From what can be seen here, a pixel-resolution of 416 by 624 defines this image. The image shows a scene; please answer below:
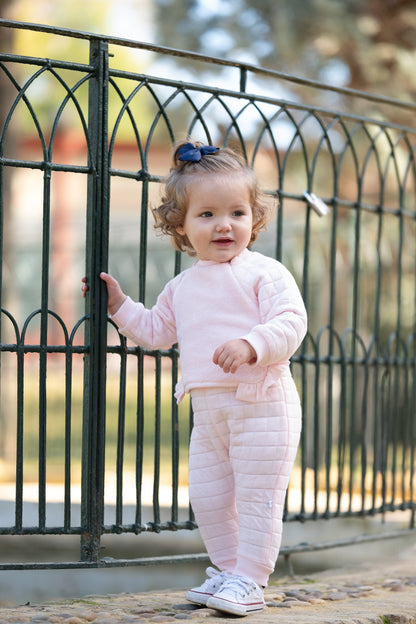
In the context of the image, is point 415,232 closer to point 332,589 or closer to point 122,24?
point 332,589

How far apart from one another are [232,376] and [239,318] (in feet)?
0.62

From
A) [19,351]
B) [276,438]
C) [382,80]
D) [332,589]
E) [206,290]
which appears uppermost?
[382,80]

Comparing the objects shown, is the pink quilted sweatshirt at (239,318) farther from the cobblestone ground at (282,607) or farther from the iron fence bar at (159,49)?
the iron fence bar at (159,49)

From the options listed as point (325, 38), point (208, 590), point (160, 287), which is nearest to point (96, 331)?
point (208, 590)

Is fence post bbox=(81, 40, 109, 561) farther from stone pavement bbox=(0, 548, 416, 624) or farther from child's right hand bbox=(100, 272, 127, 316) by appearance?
stone pavement bbox=(0, 548, 416, 624)

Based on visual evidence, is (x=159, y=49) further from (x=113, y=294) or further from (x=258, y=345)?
(x=258, y=345)

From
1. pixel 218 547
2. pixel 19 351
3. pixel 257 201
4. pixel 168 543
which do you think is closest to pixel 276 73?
pixel 257 201

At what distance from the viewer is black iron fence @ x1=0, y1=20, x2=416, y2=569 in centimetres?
362

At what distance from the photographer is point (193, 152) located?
3201 mm

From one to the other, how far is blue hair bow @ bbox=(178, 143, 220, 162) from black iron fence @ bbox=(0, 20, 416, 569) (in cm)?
46

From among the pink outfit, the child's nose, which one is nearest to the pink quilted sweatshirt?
the pink outfit

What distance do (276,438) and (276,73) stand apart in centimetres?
186

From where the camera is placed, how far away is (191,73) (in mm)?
11188

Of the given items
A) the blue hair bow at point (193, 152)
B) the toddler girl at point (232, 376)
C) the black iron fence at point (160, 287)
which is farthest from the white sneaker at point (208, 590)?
the blue hair bow at point (193, 152)
